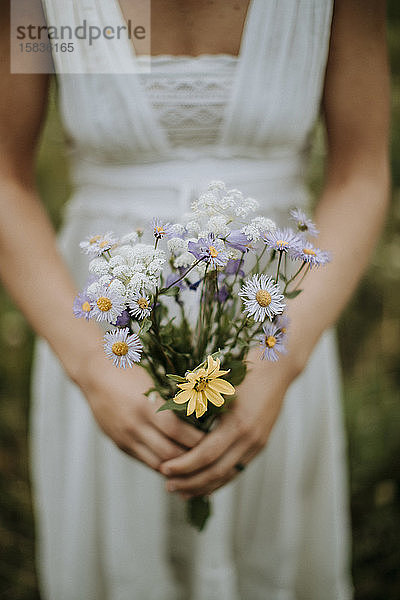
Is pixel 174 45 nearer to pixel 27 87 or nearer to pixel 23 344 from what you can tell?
pixel 27 87

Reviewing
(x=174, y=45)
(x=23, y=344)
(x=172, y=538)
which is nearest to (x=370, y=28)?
(x=174, y=45)

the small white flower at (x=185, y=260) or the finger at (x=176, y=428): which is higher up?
Answer: the small white flower at (x=185, y=260)

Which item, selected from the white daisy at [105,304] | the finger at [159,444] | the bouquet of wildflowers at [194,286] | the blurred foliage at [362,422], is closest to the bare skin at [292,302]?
the finger at [159,444]

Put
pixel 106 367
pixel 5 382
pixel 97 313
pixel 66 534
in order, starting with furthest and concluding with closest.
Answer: pixel 5 382 → pixel 66 534 → pixel 106 367 → pixel 97 313

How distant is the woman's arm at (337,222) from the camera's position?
0.84m

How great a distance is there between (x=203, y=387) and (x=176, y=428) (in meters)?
0.21

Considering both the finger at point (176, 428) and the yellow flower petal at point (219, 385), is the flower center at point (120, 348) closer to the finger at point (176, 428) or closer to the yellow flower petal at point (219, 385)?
the yellow flower petal at point (219, 385)

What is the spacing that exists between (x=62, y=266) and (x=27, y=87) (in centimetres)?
31

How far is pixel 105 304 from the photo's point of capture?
0.63 metres

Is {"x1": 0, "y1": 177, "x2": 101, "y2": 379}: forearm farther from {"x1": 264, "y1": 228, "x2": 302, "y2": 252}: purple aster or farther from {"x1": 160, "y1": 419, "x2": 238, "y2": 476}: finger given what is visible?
{"x1": 264, "y1": 228, "x2": 302, "y2": 252}: purple aster

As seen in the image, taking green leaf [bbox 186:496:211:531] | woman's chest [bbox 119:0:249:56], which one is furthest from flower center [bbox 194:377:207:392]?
woman's chest [bbox 119:0:249:56]

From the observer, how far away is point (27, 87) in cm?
96

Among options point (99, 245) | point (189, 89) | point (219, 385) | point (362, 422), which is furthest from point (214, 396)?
point (362, 422)

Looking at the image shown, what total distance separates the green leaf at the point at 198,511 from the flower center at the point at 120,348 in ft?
1.34
